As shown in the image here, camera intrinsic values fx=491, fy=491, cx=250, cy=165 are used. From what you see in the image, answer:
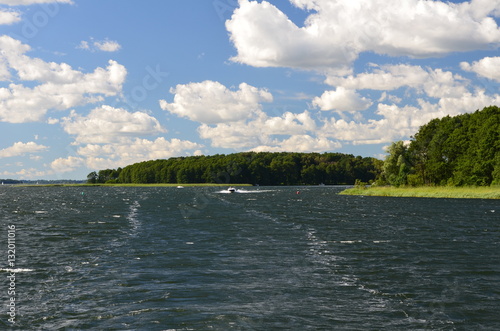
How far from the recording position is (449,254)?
105 feet

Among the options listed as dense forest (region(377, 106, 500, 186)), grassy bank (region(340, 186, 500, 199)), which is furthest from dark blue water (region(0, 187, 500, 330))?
dense forest (region(377, 106, 500, 186))

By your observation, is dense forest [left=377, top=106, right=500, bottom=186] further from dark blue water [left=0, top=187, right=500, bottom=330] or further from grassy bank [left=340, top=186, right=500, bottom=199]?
dark blue water [left=0, top=187, right=500, bottom=330]

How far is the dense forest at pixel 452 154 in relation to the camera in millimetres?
120562

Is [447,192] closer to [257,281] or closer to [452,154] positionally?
[452,154]

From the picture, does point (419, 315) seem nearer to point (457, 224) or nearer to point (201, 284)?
point (201, 284)

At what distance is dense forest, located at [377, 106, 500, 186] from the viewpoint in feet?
396

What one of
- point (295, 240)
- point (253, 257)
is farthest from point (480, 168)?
point (253, 257)

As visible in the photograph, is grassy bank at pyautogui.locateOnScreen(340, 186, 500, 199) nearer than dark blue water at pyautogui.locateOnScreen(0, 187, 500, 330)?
No

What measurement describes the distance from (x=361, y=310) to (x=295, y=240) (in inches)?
846

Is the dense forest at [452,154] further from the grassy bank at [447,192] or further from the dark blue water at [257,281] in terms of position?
the dark blue water at [257,281]

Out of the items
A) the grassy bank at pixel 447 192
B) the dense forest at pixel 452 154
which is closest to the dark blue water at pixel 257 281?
the grassy bank at pixel 447 192

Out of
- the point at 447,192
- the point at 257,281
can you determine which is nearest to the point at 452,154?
the point at 447,192

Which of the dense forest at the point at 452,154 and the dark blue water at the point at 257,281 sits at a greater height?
the dense forest at the point at 452,154

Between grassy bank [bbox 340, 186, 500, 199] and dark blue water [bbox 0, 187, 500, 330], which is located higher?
grassy bank [bbox 340, 186, 500, 199]
